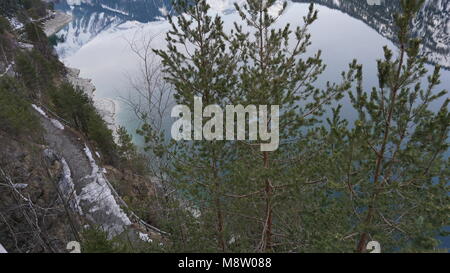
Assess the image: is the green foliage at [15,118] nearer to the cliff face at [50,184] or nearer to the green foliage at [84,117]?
the cliff face at [50,184]

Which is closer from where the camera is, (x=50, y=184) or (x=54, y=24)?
(x=50, y=184)

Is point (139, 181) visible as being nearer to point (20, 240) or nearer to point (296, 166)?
point (20, 240)

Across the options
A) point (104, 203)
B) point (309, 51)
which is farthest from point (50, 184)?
point (309, 51)

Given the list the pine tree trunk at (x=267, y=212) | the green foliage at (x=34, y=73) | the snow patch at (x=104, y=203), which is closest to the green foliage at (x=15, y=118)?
the snow patch at (x=104, y=203)

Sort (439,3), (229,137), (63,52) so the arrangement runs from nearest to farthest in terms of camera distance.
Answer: (229,137)
(439,3)
(63,52)

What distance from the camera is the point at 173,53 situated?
6238 mm

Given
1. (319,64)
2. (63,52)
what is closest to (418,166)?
(319,64)

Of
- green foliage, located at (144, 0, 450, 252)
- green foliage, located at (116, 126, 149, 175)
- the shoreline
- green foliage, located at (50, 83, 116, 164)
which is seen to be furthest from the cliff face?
the shoreline

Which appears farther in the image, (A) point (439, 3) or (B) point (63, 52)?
(B) point (63, 52)

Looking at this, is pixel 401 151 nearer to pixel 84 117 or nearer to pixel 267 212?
pixel 267 212

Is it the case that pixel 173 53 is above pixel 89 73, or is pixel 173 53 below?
above

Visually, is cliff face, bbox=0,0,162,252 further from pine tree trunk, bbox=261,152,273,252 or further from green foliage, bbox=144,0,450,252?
pine tree trunk, bbox=261,152,273,252

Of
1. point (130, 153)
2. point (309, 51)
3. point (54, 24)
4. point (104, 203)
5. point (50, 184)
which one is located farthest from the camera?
point (54, 24)
